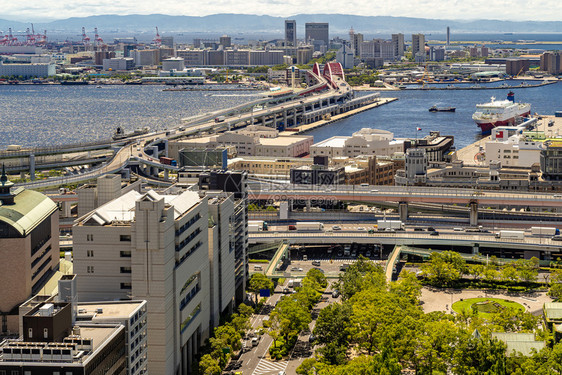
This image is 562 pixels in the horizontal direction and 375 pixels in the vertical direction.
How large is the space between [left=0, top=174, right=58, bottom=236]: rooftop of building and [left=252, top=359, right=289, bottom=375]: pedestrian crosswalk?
6.54 meters

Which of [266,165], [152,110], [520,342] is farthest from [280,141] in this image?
[520,342]

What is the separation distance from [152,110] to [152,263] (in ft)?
247

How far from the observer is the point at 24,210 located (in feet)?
79.7

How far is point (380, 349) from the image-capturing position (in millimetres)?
23000

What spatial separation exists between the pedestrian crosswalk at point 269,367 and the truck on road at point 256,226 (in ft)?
39.6

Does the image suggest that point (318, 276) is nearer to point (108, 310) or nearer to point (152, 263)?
point (152, 263)

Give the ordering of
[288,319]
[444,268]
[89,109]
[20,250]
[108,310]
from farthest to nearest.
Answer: [89,109] → [444,268] → [288,319] → [20,250] → [108,310]

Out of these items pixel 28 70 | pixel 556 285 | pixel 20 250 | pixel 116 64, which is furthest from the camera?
pixel 116 64

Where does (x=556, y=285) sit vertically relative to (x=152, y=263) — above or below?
below

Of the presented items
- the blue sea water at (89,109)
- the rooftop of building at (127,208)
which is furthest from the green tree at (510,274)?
the blue sea water at (89,109)

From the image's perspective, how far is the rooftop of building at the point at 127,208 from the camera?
22.1 metres

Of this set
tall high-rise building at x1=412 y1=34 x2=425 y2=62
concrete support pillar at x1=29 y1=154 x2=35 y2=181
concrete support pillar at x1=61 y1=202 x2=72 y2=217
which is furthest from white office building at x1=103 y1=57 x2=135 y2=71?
concrete support pillar at x1=61 y1=202 x2=72 y2=217

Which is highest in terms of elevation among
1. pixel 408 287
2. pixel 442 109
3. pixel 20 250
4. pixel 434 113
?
pixel 20 250

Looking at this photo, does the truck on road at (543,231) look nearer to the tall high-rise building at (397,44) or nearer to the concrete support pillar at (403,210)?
the concrete support pillar at (403,210)
